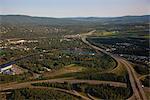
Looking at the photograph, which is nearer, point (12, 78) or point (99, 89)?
point (99, 89)

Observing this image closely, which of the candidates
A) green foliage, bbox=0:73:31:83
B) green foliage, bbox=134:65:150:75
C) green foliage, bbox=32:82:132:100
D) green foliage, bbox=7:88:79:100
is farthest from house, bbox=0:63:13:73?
green foliage, bbox=134:65:150:75

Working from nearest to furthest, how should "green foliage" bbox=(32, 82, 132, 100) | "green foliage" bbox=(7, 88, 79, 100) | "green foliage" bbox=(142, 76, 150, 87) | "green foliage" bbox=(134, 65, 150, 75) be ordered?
"green foliage" bbox=(7, 88, 79, 100), "green foliage" bbox=(32, 82, 132, 100), "green foliage" bbox=(142, 76, 150, 87), "green foliage" bbox=(134, 65, 150, 75)

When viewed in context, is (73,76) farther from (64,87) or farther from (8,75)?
(8,75)

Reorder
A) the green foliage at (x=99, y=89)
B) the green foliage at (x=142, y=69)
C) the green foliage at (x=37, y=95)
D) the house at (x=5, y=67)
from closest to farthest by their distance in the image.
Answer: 1. the green foliage at (x=37, y=95)
2. the green foliage at (x=99, y=89)
3. the green foliage at (x=142, y=69)
4. the house at (x=5, y=67)

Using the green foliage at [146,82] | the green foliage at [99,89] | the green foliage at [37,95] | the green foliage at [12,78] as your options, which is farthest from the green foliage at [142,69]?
the green foliage at [12,78]

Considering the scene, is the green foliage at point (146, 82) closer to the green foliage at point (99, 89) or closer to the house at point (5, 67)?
the green foliage at point (99, 89)

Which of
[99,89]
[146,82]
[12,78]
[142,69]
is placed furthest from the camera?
[142,69]

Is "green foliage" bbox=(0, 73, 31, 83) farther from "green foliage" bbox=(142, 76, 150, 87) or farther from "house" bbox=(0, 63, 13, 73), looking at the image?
"green foliage" bbox=(142, 76, 150, 87)

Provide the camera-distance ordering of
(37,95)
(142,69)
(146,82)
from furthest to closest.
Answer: (142,69) < (146,82) < (37,95)

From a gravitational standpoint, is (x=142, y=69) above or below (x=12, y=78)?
below

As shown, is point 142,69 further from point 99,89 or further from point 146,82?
point 99,89

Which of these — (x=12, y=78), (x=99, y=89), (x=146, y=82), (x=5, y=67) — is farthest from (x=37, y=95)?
(x=5, y=67)
